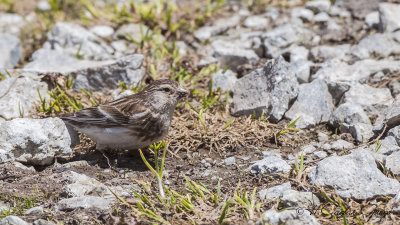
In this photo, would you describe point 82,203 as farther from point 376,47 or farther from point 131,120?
point 376,47

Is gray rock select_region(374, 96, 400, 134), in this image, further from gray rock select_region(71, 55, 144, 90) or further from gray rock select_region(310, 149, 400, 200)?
gray rock select_region(71, 55, 144, 90)

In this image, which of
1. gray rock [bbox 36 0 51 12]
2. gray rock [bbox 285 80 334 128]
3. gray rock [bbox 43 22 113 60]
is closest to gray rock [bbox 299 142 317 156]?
gray rock [bbox 285 80 334 128]

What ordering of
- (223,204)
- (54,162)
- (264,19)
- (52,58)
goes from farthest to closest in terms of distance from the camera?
1. (264,19)
2. (52,58)
3. (54,162)
4. (223,204)

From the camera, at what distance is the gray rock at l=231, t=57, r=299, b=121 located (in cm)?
686

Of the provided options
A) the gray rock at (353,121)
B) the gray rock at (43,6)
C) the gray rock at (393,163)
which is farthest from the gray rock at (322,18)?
the gray rock at (43,6)

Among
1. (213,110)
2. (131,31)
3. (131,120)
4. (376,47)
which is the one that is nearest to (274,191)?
(131,120)

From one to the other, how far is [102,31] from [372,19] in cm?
446

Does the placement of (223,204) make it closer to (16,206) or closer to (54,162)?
(16,206)

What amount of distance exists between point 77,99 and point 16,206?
271 cm

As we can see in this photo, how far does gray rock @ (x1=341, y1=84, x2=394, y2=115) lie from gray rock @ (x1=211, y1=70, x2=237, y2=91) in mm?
1545

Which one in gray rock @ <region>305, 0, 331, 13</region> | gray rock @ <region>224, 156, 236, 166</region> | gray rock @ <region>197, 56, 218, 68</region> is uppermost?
gray rock @ <region>305, 0, 331, 13</region>

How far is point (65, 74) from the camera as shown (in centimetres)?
772

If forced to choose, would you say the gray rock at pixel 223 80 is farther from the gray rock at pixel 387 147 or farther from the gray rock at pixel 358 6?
the gray rock at pixel 358 6

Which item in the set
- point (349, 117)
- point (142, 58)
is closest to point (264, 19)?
point (142, 58)
